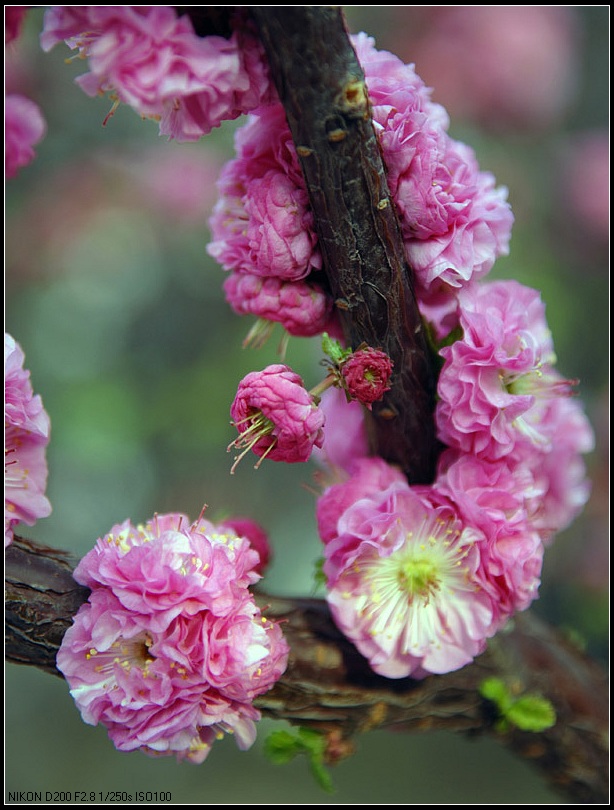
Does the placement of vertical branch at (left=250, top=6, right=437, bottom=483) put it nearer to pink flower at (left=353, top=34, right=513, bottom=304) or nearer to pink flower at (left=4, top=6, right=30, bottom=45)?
pink flower at (left=353, top=34, right=513, bottom=304)

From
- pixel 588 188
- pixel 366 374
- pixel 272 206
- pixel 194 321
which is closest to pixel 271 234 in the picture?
pixel 272 206

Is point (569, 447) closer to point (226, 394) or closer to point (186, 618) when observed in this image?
point (186, 618)

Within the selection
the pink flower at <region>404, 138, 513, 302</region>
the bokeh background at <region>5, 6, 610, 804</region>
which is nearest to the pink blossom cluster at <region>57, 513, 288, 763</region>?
the pink flower at <region>404, 138, 513, 302</region>

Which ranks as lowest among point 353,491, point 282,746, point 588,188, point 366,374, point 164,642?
point 282,746

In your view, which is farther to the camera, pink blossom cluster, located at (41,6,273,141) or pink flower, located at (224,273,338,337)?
pink flower, located at (224,273,338,337)

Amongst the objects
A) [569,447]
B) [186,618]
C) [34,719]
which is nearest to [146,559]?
[186,618]

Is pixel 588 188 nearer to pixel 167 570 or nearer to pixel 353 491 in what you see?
pixel 353 491

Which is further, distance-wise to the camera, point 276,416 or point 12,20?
point 12,20
